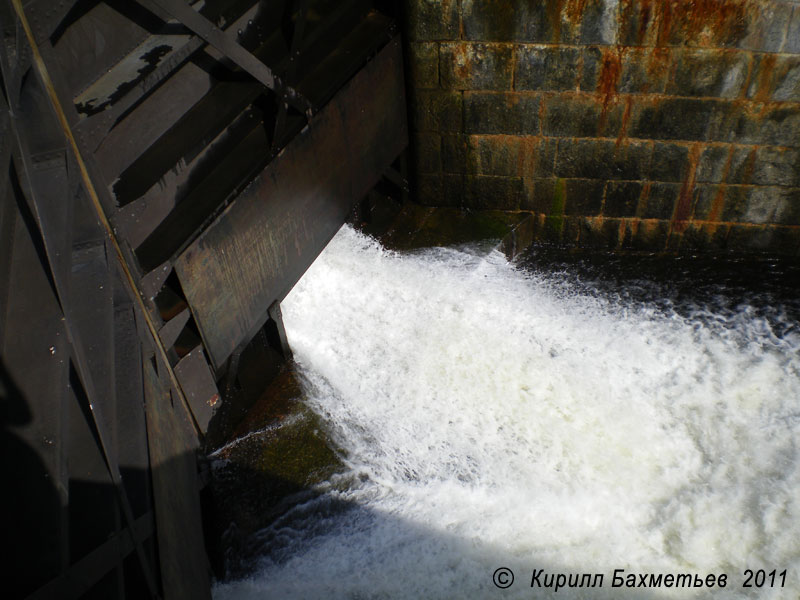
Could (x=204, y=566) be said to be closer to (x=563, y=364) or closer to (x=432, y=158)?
(x=563, y=364)

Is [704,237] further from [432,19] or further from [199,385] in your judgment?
[199,385]

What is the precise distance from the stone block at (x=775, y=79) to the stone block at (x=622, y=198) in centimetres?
116

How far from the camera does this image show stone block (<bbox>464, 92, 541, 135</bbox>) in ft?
16.7

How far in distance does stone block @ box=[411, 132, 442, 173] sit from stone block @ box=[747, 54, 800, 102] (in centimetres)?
267

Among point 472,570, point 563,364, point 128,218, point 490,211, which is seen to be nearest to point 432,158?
point 490,211

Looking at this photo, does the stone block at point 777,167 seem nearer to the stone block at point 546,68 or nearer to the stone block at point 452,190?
the stone block at point 546,68

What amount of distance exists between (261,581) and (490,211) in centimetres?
398

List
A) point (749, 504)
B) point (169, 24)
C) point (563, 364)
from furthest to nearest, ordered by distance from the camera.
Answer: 1. point (563, 364)
2. point (749, 504)
3. point (169, 24)

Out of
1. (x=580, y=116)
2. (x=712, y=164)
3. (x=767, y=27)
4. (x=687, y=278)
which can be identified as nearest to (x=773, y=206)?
(x=712, y=164)

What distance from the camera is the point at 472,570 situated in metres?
3.31

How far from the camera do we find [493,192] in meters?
5.70

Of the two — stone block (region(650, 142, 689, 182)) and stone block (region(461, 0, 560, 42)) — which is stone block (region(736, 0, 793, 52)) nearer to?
stone block (region(650, 142, 689, 182))

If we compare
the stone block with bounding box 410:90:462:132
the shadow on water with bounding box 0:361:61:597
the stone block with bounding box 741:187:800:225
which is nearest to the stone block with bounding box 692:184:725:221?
the stone block with bounding box 741:187:800:225

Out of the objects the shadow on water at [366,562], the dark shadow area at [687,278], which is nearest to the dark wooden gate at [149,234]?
the shadow on water at [366,562]
